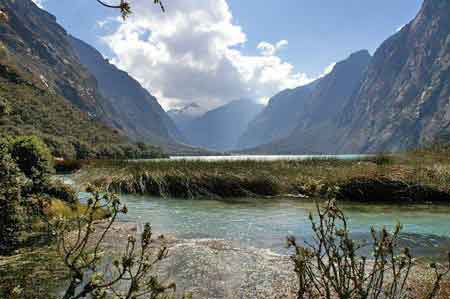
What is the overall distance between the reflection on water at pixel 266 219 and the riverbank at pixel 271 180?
6.88ft

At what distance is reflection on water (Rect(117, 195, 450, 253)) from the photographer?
9594 mm

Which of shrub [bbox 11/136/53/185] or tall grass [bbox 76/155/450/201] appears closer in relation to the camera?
shrub [bbox 11/136/53/185]

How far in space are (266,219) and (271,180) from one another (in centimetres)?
803

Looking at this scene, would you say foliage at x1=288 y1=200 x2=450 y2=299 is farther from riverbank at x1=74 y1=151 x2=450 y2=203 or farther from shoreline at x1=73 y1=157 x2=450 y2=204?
shoreline at x1=73 y1=157 x2=450 y2=204

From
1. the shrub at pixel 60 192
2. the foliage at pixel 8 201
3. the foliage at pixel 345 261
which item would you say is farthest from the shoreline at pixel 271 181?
the foliage at pixel 345 261

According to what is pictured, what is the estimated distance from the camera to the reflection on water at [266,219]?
378 inches

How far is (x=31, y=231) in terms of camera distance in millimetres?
8875

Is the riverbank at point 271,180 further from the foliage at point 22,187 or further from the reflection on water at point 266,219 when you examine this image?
the foliage at point 22,187

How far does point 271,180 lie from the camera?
66.4 feet

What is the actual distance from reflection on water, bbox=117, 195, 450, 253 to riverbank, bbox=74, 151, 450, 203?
2098 mm

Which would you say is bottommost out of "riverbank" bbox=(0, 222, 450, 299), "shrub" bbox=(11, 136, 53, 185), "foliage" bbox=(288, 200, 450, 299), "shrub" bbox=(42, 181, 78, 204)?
"riverbank" bbox=(0, 222, 450, 299)

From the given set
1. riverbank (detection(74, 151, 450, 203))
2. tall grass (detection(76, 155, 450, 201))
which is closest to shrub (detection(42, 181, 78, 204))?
riverbank (detection(74, 151, 450, 203))

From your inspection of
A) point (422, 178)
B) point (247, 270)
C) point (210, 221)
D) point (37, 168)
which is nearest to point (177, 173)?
point (210, 221)

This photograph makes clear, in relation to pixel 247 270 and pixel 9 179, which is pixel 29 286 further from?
pixel 247 270
